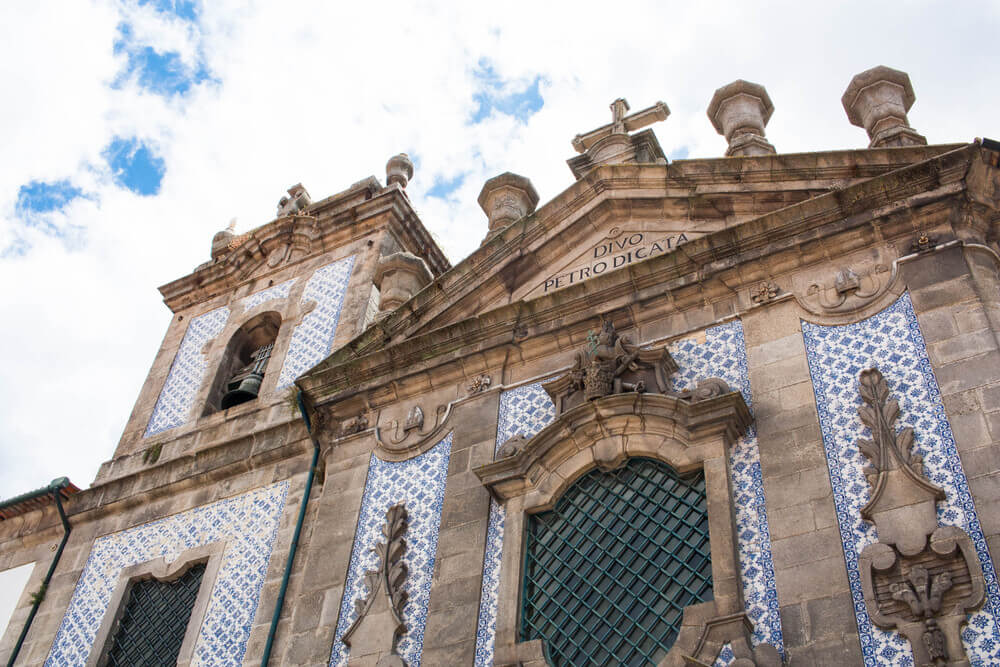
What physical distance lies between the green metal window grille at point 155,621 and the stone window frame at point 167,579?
0.21 feet

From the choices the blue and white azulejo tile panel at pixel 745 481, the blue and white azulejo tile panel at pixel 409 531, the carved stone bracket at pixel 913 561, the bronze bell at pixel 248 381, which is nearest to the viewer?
the carved stone bracket at pixel 913 561

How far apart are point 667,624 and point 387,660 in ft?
7.42

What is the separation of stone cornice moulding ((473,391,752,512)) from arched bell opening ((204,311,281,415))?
237 inches

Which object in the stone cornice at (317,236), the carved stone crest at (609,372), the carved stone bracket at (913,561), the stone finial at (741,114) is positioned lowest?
the carved stone bracket at (913,561)

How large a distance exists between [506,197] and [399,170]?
4.57 metres

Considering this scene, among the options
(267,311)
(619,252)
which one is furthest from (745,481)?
(267,311)

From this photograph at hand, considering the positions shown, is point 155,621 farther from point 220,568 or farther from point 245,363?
point 245,363

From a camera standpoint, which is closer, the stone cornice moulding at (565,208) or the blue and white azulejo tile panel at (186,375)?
the stone cornice moulding at (565,208)

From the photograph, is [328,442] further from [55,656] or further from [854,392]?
[854,392]

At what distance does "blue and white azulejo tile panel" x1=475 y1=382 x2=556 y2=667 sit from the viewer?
28.4ft

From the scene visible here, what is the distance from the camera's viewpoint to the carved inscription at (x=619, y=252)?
1095 cm

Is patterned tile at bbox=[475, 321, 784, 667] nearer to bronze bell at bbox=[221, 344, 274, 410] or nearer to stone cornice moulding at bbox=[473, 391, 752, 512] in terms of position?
stone cornice moulding at bbox=[473, 391, 752, 512]

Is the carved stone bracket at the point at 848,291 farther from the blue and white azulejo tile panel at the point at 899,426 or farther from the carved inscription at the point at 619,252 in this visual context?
the carved inscription at the point at 619,252

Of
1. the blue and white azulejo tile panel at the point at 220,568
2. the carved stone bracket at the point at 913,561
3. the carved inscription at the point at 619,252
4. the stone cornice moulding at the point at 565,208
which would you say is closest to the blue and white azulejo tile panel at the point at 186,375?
the blue and white azulejo tile panel at the point at 220,568
